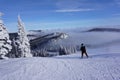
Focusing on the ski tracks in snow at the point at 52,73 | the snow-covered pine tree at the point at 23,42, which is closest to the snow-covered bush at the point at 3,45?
the snow-covered pine tree at the point at 23,42

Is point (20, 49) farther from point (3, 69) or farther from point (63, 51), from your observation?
point (63, 51)

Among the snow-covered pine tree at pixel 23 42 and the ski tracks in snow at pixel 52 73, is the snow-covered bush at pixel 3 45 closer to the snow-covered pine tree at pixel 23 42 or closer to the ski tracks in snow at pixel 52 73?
the snow-covered pine tree at pixel 23 42

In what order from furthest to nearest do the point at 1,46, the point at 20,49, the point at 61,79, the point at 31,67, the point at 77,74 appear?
the point at 20,49 → the point at 1,46 → the point at 31,67 → the point at 77,74 → the point at 61,79

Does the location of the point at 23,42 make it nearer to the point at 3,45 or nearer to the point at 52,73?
the point at 3,45

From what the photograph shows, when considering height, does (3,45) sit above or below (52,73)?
above

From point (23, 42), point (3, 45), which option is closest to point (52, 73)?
point (3, 45)

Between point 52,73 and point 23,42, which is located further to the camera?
point 23,42

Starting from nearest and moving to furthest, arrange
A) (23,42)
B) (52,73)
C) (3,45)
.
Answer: (52,73) < (3,45) < (23,42)

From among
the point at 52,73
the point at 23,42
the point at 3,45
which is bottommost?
the point at 52,73

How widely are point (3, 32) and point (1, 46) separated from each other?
326 cm

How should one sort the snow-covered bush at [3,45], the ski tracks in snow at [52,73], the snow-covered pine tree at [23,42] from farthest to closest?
the snow-covered pine tree at [23,42], the snow-covered bush at [3,45], the ski tracks in snow at [52,73]

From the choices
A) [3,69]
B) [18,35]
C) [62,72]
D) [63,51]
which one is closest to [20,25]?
[18,35]

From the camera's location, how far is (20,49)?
62.6 meters

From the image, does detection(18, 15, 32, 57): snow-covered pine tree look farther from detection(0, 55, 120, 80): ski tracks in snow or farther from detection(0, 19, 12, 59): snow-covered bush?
detection(0, 55, 120, 80): ski tracks in snow
